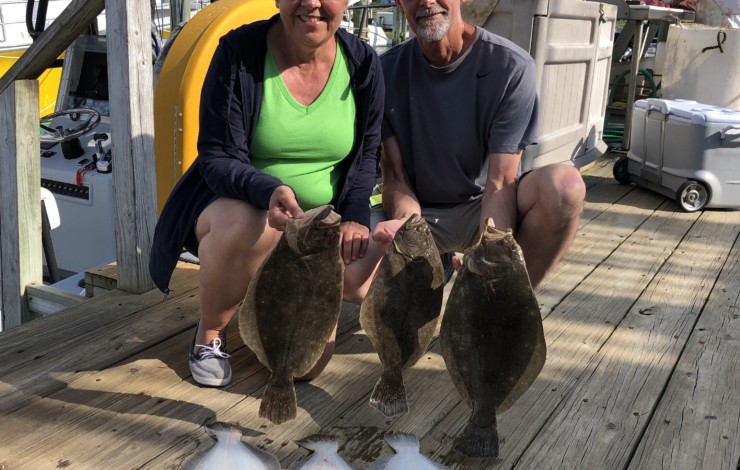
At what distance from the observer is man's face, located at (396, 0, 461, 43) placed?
2730mm

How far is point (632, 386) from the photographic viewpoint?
2732mm

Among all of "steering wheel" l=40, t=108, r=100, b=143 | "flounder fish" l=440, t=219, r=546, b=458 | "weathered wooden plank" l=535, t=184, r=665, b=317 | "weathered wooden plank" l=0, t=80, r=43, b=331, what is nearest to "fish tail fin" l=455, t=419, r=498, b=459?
"flounder fish" l=440, t=219, r=546, b=458

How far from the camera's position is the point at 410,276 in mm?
2166

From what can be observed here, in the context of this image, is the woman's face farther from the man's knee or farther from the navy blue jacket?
the man's knee

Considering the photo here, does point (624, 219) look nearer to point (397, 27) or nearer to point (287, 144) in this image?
point (287, 144)

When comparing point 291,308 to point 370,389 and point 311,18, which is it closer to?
point 370,389

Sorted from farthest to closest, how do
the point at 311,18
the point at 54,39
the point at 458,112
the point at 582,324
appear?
the point at 54,39 < the point at 582,324 < the point at 458,112 < the point at 311,18

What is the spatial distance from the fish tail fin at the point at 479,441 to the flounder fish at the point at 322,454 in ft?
1.11

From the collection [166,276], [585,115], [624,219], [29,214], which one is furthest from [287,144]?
[585,115]

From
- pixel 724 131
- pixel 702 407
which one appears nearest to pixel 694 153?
pixel 724 131

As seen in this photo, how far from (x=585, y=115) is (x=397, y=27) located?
3113mm

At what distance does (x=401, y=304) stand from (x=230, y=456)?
2.11 feet

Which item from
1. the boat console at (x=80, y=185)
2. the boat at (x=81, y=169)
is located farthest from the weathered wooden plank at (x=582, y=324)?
the boat console at (x=80, y=185)

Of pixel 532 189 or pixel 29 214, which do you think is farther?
pixel 29 214
